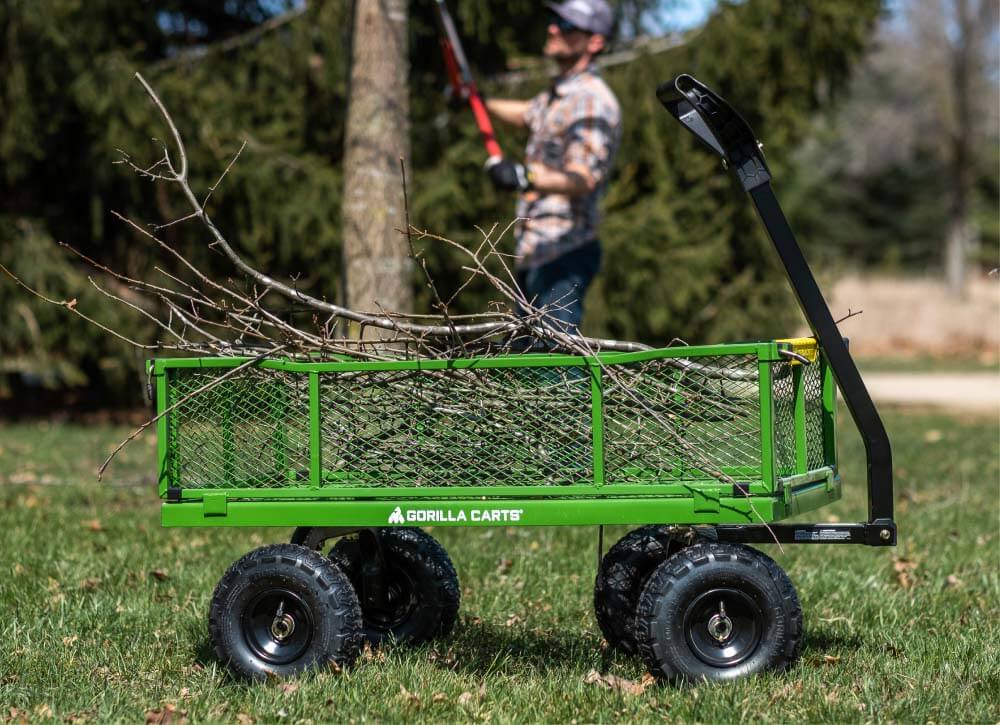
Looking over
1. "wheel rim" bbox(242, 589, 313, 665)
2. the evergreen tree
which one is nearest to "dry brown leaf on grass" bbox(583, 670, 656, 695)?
"wheel rim" bbox(242, 589, 313, 665)

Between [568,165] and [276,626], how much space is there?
8.45ft

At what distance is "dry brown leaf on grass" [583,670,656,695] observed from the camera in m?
3.62

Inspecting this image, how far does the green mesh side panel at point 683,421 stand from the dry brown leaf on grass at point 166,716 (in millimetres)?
1316

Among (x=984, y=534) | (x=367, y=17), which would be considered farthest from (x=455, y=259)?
(x=984, y=534)

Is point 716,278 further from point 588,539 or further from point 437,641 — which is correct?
point 437,641

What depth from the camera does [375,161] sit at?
20.1ft

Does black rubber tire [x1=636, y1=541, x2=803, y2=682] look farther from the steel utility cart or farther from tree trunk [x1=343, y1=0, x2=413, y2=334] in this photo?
tree trunk [x1=343, y1=0, x2=413, y2=334]

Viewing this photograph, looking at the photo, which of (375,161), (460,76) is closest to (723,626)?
(375,161)

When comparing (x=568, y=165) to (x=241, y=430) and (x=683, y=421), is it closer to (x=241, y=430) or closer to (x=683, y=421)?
(x=683, y=421)

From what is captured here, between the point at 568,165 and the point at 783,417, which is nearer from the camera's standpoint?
the point at 783,417

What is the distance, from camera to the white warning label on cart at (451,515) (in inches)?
143

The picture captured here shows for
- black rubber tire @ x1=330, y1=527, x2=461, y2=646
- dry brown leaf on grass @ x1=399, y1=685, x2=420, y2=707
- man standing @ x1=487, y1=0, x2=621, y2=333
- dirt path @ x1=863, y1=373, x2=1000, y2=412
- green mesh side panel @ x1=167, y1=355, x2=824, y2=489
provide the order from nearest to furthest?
dry brown leaf on grass @ x1=399, y1=685, x2=420, y2=707 → green mesh side panel @ x1=167, y1=355, x2=824, y2=489 → black rubber tire @ x1=330, y1=527, x2=461, y2=646 → man standing @ x1=487, y1=0, x2=621, y2=333 → dirt path @ x1=863, y1=373, x2=1000, y2=412

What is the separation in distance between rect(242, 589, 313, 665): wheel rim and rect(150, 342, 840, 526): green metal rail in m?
0.23

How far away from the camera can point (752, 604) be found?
3.61 m
